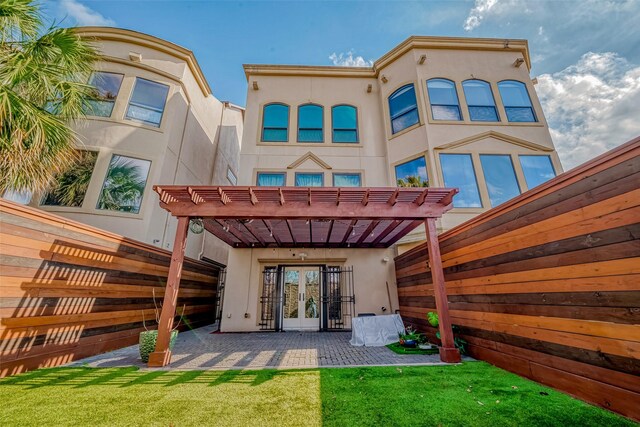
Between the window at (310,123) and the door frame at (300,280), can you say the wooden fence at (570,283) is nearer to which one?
the door frame at (300,280)

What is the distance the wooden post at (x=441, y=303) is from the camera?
4.50m

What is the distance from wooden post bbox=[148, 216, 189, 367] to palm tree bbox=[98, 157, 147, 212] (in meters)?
3.83

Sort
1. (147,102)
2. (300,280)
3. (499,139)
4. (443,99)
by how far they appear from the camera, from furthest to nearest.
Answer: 1. (300,280)
2. (443,99)
3. (147,102)
4. (499,139)

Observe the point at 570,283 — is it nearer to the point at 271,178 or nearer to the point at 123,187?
the point at 271,178

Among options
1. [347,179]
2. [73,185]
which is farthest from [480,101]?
[73,185]

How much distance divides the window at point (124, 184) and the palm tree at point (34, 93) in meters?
3.24

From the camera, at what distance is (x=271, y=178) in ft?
30.9

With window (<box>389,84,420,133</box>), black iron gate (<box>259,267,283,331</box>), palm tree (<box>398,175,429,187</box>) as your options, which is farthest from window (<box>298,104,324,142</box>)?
black iron gate (<box>259,267,283,331</box>)

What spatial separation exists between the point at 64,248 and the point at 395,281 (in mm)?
8537

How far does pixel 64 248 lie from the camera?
14.1 feet

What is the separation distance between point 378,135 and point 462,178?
3614mm

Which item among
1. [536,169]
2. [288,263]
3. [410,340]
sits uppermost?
[536,169]

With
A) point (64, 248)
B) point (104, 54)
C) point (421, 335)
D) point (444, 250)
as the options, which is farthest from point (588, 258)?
point (104, 54)

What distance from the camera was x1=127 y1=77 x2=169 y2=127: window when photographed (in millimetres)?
8422
